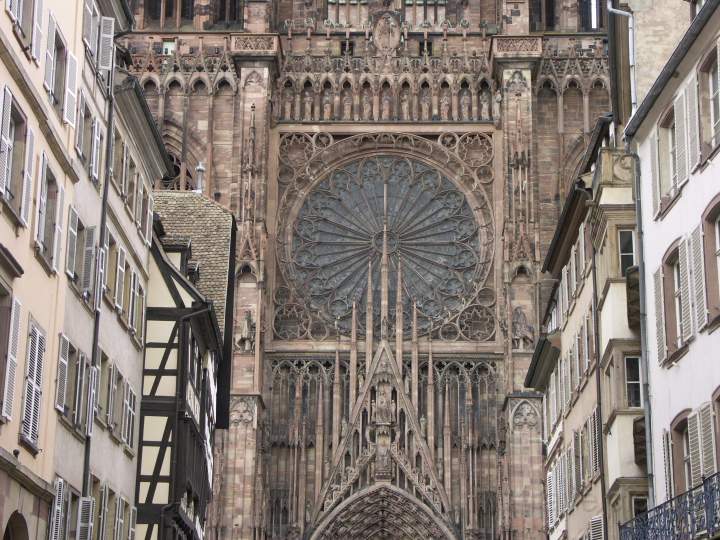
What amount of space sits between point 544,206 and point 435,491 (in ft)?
36.4

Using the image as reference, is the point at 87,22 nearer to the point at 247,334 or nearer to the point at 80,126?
the point at 80,126

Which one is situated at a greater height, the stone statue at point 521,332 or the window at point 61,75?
the stone statue at point 521,332

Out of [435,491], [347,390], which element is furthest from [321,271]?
[435,491]

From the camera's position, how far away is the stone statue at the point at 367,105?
57.1 metres

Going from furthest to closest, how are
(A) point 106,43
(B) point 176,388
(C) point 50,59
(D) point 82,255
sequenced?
1. (B) point 176,388
2. (A) point 106,43
3. (D) point 82,255
4. (C) point 50,59

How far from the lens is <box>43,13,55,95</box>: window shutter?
2033 centimetres

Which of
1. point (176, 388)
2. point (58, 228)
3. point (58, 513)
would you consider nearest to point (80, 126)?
point (58, 228)

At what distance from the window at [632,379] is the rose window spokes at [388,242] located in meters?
28.5

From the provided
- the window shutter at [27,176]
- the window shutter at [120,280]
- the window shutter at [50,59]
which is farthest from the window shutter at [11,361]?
the window shutter at [120,280]

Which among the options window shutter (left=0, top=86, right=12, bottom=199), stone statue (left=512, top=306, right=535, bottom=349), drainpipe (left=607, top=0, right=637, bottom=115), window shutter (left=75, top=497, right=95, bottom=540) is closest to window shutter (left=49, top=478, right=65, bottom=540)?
window shutter (left=75, top=497, right=95, bottom=540)

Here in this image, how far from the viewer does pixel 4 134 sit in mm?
17922

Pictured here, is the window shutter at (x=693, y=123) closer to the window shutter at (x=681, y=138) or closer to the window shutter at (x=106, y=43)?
the window shutter at (x=681, y=138)

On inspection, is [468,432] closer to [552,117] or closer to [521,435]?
[521,435]

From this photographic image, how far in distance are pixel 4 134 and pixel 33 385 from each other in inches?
132
